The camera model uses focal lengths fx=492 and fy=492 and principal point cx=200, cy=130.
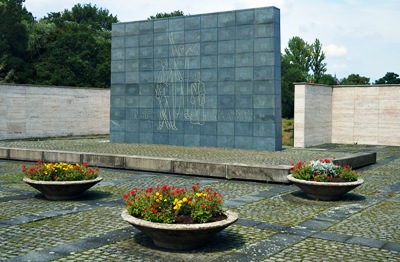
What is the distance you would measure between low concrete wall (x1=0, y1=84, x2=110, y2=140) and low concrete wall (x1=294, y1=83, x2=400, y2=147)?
18219mm

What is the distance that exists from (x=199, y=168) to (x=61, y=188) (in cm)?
627

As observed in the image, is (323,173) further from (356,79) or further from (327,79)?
(356,79)

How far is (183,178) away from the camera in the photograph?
18.0 metres

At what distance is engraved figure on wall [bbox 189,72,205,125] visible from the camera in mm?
28041

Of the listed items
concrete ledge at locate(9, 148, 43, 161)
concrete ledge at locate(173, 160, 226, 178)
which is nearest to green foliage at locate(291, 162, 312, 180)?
concrete ledge at locate(173, 160, 226, 178)

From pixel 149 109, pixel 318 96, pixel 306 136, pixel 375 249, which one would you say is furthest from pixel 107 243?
pixel 318 96

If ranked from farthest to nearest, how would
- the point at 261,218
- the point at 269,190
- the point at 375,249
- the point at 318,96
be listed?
the point at 318,96 < the point at 269,190 < the point at 261,218 < the point at 375,249

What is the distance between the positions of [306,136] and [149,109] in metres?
10.1

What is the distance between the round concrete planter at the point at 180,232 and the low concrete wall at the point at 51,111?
28.8 metres

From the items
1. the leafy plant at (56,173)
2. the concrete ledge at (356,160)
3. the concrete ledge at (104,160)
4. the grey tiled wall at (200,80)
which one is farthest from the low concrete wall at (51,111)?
the concrete ledge at (356,160)

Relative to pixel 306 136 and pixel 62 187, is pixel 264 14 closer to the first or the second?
pixel 306 136

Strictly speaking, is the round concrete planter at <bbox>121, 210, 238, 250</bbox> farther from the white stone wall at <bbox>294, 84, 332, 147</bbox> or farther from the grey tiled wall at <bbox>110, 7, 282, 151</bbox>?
the white stone wall at <bbox>294, 84, 332, 147</bbox>

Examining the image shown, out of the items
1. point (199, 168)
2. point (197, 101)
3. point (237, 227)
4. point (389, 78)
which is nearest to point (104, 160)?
point (199, 168)

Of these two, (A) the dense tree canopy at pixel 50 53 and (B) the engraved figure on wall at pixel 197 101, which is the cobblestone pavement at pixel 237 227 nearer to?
(B) the engraved figure on wall at pixel 197 101
